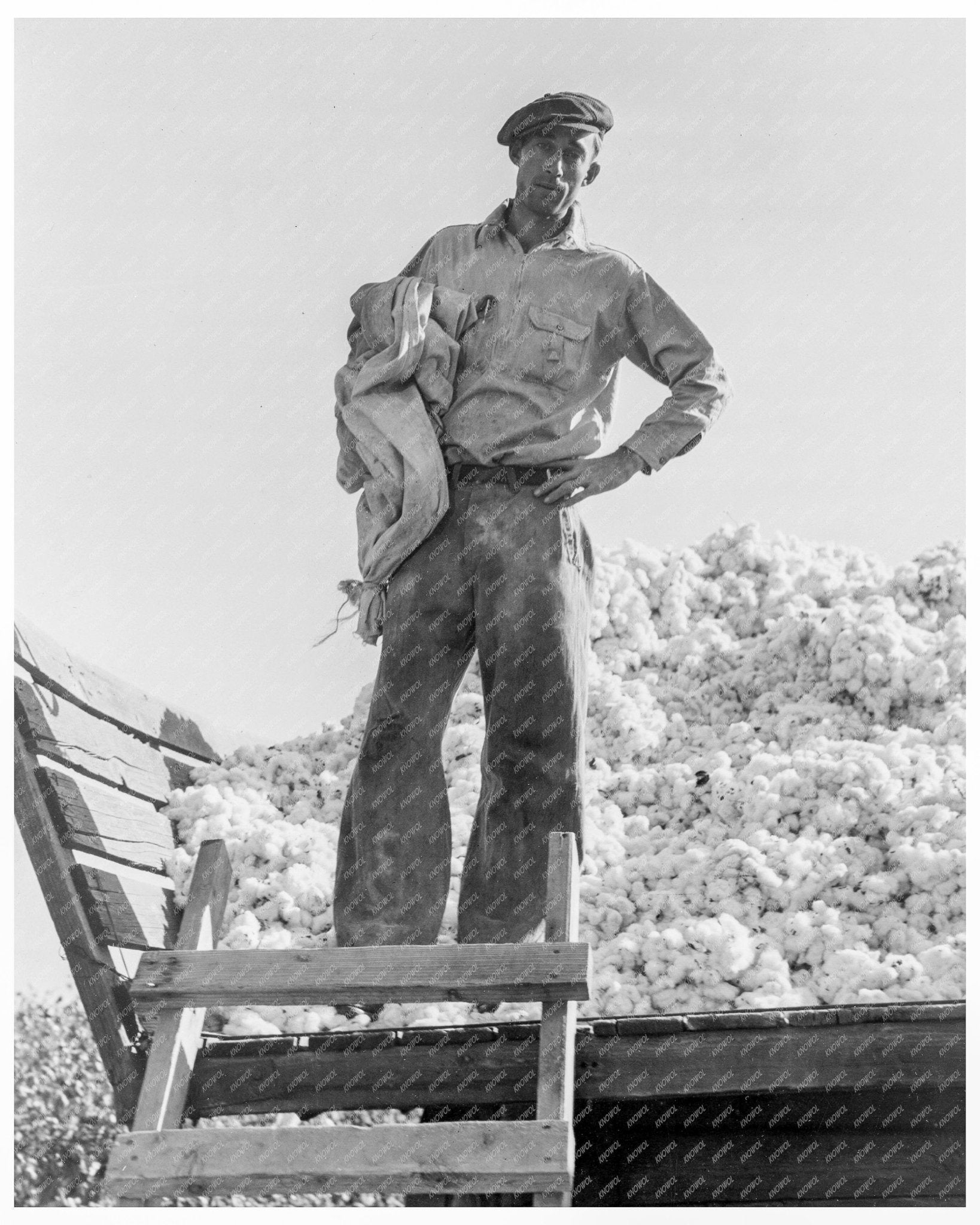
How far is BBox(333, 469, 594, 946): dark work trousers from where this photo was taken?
11.6ft

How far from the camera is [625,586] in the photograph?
629 cm

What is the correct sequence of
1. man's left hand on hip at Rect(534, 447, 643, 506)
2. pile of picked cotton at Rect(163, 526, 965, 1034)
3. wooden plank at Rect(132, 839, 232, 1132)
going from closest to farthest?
wooden plank at Rect(132, 839, 232, 1132) → man's left hand on hip at Rect(534, 447, 643, 506) → pile of picked cotton at Rect(163, 526, 965, 1034)

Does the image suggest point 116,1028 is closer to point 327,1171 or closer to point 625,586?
point 327,1171

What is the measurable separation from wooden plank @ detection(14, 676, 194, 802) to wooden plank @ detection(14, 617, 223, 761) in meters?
0.04

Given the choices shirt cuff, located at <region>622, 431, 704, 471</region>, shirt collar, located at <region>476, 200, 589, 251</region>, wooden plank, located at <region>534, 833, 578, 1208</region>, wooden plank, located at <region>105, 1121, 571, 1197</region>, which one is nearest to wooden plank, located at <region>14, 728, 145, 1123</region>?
wooden plank, located at <region>105, 1121, 571, 1197</region>

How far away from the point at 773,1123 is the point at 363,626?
5.22 ft

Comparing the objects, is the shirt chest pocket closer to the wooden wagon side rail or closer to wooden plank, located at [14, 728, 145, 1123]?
the wooden wagon side rail

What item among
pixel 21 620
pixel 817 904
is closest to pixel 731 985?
pixel 817 904

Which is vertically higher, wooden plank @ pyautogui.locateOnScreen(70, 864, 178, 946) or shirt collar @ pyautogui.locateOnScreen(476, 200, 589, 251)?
shirt collar @ pyautogui.locateOnScreen(476, 200, 589, 251)

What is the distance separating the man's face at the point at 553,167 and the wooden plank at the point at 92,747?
7.00ft

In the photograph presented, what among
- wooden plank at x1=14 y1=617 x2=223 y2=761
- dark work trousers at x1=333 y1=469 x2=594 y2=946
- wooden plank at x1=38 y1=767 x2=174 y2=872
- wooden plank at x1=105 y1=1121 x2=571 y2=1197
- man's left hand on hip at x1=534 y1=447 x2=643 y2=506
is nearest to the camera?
wooden plank at x1=105 y1=1121 x2=571 y2=1197

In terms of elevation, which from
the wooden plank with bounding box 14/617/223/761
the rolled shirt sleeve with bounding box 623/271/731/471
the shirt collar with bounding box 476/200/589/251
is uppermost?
the shirt collar with bounding box 476/200/589/251

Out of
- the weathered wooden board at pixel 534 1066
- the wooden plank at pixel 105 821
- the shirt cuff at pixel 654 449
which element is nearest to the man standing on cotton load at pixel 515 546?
the shirt cuff at pixel 654 449

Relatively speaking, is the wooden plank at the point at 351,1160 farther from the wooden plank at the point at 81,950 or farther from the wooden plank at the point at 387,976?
the wooden plank at the point at 81,950
